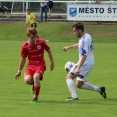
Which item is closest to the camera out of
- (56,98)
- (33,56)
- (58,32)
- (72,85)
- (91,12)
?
(72,85)

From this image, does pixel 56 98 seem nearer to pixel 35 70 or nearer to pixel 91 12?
pixel 35 70

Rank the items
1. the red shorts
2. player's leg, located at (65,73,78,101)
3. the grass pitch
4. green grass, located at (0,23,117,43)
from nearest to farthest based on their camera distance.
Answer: the grass pitch, the red shorts, player's leg, located at (65,73,78,101), green grass, located at (0,23,117,43)

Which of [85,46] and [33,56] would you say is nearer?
[85,46]

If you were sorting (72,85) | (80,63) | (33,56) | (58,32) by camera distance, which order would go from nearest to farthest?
(80,63), (72,85), (33,56), (58,32)

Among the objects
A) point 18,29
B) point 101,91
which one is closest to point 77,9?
point 18,29

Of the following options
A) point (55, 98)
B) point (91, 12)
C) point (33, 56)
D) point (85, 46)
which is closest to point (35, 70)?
point (33, 56)

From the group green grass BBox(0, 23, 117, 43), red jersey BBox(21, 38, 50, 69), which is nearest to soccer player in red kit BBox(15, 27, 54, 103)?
red jersey BBox(21, 38, 50, 69)

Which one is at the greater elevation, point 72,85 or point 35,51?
point 35,51

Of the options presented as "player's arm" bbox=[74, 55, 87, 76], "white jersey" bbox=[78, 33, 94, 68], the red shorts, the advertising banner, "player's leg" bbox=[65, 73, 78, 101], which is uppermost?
"white jersey" bbox=[78, 33, 94, 68]

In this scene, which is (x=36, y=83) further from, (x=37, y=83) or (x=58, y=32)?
(x=58, y=32)

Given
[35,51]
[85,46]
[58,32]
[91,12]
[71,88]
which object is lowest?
[58,32]

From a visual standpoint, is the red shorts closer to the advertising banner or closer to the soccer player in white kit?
the soccer player in white kit

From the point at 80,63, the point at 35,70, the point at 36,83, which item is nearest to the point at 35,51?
the point at 35,70

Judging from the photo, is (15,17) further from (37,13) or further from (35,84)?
(35,84)
